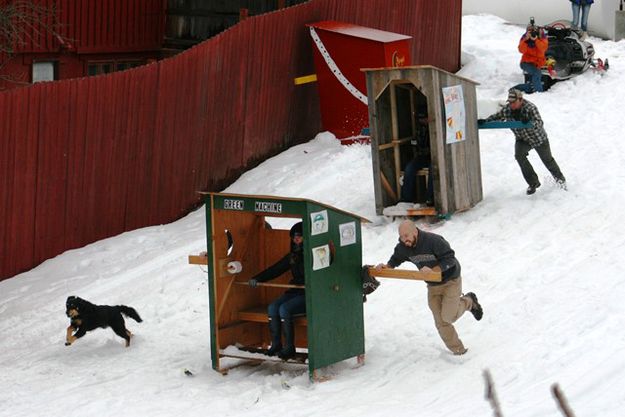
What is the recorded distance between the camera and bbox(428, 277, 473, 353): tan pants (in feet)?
34.9

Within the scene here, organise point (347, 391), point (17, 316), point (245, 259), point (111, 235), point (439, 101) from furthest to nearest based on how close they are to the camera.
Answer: point (111, 235), point (439, 101), point (17, 316), point (245, 259), point (347, 391)

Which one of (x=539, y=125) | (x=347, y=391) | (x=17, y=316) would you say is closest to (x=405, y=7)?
(x=539, y=125)

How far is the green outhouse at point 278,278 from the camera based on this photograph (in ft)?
34.3

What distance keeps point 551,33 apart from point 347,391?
13.8 meters

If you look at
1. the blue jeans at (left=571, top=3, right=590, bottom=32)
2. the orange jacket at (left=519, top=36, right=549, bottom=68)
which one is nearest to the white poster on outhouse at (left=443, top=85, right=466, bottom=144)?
the orange jacket at (left=519, top=36, right=549, bottom=68)

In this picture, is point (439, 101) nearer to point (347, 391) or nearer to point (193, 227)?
point (193, 227)

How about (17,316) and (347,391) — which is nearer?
(347,391)

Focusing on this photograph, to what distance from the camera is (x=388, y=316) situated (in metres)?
12.4

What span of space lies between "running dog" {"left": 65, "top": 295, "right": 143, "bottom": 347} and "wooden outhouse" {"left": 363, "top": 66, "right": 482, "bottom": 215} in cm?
448

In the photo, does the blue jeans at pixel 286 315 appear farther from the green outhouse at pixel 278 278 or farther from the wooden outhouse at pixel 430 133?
the wooden outhouse at pixel 430 133

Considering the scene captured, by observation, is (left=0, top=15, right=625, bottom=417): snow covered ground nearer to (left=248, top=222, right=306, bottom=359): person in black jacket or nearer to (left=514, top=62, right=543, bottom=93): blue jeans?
(left=248, top=222, right=306, bottom=359): person in black jacket

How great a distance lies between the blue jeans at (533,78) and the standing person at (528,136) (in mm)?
5561

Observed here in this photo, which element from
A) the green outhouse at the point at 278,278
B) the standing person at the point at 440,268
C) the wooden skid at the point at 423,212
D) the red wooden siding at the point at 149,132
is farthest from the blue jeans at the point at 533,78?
the standing person at the point at 440,268

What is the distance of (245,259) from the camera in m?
11.5
